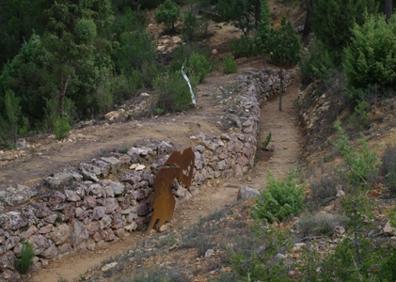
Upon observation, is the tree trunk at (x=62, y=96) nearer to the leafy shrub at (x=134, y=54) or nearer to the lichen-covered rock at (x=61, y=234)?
the leafy shrub at (x=134, y=54)

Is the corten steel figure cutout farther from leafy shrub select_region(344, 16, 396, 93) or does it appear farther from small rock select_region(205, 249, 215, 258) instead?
leafy shrub select_region(344, 16, 396, 93)

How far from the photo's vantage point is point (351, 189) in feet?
24.0

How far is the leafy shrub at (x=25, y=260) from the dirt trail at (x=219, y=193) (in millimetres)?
176

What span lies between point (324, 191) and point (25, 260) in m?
3.88

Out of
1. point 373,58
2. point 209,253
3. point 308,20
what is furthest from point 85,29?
point 308,20

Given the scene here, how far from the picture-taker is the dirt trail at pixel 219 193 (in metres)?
9.13

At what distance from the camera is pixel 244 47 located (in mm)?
23844

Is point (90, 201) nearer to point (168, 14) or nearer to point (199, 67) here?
point (199, 67)

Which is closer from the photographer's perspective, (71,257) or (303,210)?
(303,210)

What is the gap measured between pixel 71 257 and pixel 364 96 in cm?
651

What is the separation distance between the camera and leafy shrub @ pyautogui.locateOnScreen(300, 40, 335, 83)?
17212 millimetres

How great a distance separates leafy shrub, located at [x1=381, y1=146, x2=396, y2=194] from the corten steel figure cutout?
3723 millimetres

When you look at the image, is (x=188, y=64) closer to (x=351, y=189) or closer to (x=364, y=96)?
(x=364, y=96)

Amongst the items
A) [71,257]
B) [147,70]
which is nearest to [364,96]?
[71,257]
